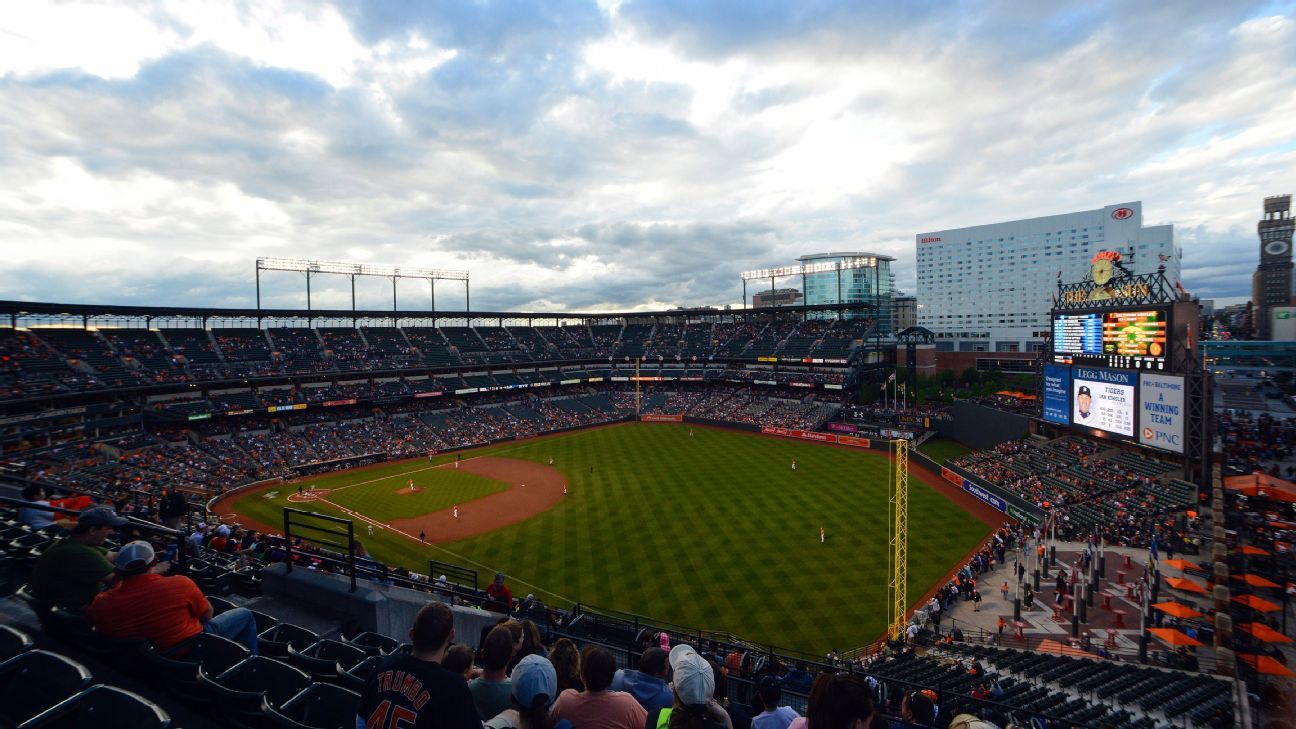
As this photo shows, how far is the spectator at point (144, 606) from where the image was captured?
4809mm

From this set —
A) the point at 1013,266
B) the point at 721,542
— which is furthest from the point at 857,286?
the point at 721,542

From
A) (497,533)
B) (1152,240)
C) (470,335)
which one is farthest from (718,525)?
(1152,240)

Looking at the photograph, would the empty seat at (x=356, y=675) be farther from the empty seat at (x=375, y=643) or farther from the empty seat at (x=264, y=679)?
the empty seat at (x=375, y=643)

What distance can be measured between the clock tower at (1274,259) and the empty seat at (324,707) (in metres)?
160

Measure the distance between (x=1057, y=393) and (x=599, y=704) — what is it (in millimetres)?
43014

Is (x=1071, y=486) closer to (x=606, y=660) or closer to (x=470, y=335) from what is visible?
(x=606, y=660)

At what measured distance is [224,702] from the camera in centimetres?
433

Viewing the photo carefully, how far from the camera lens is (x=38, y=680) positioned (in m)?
3.88

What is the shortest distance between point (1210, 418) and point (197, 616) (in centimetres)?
3905

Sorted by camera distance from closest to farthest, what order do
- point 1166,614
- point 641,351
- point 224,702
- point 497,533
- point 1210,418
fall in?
point 224,702 → point 1166,614 → point 1210,418 → point 497,533 → point 641,351

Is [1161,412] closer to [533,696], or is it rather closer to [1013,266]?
[533,696]

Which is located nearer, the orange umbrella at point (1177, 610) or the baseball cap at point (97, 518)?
the baseball cap at point (97, 518)

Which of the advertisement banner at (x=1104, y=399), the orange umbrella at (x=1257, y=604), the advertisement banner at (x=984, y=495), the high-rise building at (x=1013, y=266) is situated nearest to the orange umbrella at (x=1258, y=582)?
the orange umbrella at (x=1257, y=604)

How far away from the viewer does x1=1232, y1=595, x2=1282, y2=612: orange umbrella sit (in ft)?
56.6
